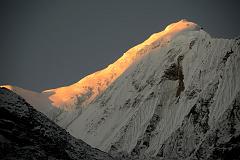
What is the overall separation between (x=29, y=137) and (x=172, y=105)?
7525 centimetres

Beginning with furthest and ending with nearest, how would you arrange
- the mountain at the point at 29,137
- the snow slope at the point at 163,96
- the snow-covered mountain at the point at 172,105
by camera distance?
the snow slope at the point at 163,96
the snow-covered mountain at the point at 172,105
the mountain at the point at 29,137

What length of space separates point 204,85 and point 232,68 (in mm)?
9586

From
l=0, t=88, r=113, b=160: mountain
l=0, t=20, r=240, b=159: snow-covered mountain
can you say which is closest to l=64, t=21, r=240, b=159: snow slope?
l=0, t=20, r=240, b=159: snow-covered mountain

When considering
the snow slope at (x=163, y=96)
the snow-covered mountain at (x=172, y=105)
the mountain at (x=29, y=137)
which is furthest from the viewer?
the snow slope at (x=163, y=96)

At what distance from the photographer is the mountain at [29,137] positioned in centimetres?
3584

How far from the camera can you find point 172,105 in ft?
365

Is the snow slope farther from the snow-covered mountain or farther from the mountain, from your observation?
the mountain

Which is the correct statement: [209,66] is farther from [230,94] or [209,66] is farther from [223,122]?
[223,122]

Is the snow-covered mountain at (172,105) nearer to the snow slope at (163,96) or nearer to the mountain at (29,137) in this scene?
the snow slope at (163,96)

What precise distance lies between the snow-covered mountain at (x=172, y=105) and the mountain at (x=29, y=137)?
2504 centimetres

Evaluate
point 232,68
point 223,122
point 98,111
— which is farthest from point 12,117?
point 98,111

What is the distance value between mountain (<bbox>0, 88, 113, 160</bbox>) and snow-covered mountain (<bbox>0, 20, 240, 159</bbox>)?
25036mm

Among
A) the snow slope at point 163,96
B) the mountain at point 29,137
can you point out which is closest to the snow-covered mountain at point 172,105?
the snow slope at point 163,96

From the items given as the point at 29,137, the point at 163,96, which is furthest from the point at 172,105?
the point at 29,137
